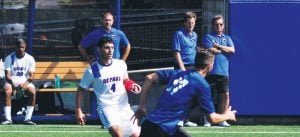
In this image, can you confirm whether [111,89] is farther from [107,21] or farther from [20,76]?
[20,76]

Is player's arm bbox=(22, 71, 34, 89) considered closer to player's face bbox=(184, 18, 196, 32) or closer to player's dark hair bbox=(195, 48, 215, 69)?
player's face bbox=(184, 18, 196, 32)

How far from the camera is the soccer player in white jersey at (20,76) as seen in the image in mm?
15531

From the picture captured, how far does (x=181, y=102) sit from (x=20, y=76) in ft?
24.0

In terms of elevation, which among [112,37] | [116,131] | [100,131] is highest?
[112,37]

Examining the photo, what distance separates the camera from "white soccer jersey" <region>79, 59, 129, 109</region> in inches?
423

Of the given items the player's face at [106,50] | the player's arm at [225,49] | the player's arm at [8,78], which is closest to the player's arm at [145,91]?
the player's face at [106,50]

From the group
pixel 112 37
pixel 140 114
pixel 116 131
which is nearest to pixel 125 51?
pixel 112 37

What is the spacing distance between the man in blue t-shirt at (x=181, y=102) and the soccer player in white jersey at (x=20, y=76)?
6881 mm

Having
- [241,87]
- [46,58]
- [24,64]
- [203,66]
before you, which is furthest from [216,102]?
[203,66]

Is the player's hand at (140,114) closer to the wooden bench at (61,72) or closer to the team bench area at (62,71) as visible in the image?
the team bench area at (62,71)

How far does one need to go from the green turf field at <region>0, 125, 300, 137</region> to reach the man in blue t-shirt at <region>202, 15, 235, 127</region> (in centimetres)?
55

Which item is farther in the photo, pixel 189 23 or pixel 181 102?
pixel 189 23

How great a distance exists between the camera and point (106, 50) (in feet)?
34.3

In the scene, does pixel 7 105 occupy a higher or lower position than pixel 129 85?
lower
